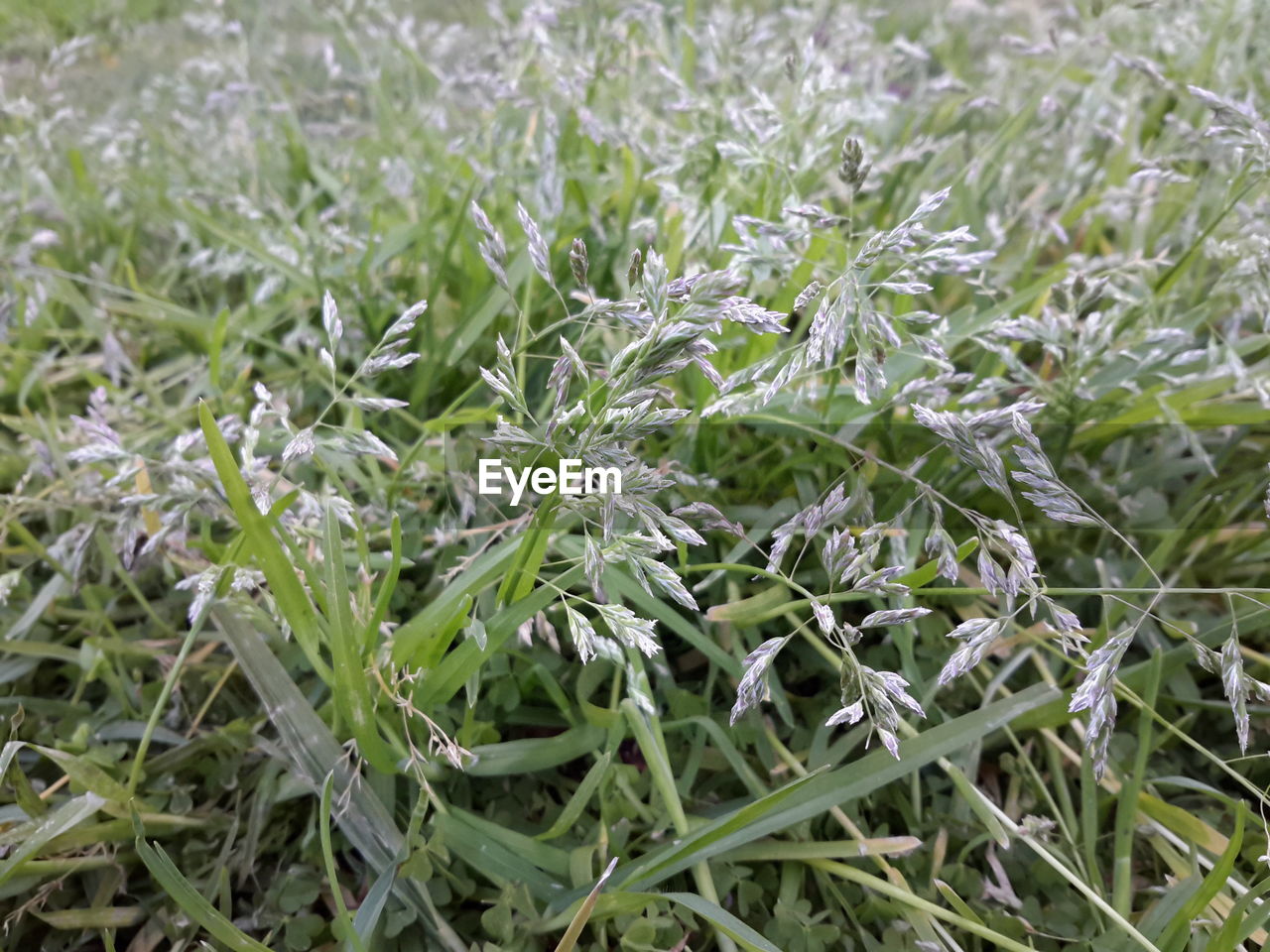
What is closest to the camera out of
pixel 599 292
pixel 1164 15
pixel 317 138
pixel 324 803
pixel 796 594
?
pixel 324 803

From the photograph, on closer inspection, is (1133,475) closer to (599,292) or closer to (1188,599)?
(1188,599)

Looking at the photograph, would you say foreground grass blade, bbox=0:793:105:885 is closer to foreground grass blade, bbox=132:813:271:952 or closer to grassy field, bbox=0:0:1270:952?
grassy field, bbox=0:0:1270:952

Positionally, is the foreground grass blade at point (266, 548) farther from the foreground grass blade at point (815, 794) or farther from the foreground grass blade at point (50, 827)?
the foreground grass blade at point (815, 794)

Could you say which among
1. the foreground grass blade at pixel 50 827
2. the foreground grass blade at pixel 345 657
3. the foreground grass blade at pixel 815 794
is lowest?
the foreground grass blade at pixel 815 794

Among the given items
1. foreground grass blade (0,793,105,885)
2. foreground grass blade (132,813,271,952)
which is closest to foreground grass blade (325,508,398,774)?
foreground grass blade (132,813,271,952)

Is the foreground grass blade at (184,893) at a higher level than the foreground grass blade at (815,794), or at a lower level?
higher

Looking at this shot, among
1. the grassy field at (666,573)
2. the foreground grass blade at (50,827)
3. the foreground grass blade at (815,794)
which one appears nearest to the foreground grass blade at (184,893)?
the grassy field at (666,573)

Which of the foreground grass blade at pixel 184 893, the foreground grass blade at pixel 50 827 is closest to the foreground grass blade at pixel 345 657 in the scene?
the foreground grass blade at pixel 184 893

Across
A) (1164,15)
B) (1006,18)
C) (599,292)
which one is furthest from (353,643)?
(1006,18)
